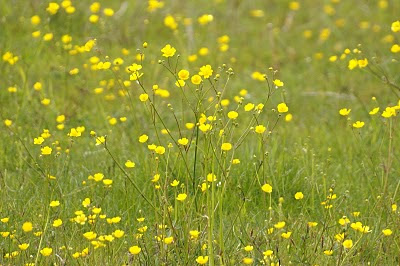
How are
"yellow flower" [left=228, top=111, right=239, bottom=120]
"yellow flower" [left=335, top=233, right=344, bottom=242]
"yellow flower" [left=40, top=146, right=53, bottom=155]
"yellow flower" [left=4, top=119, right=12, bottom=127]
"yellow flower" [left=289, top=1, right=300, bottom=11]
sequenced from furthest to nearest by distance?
"yellow flower" [left=289, top=1, right=300, bottom=11] < "yellow flower" [left=4, top=119, right=12, bottom=127] < "yellow flower" [left=40, top=146, right=53, bottom=155] < "yellow flower" [left=228, top=111, right=239, bottom=120] < "yellow flower" [left=335, top=233, right=344, bottom=242]

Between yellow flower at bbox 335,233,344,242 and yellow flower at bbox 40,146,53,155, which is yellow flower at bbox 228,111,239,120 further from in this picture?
yellow flower at bbox 40,146,53,155

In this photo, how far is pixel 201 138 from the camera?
4.42 m

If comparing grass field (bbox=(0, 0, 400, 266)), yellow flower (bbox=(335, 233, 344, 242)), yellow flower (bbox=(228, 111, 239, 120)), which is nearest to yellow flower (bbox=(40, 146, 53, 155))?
grass field (bbox=(0, 0, 400, 266))

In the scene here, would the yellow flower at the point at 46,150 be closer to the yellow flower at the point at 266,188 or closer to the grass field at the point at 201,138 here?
the grass field at the point at 201,138

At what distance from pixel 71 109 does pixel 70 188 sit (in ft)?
3.66

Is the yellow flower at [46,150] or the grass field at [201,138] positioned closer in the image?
the grass field at [201,138]

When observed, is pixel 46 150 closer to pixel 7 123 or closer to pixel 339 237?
pixel 7 123

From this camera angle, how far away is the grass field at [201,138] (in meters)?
3.10

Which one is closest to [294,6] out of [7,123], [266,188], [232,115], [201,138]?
[201,138]

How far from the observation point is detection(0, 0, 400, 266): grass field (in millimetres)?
3100

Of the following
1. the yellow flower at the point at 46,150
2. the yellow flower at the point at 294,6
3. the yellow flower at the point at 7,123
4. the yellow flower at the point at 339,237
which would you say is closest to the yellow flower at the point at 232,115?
the yellow flower at the point at 339,237

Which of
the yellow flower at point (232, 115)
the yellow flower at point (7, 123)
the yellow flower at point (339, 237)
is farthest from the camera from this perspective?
the yellow flower at point (7, 123)

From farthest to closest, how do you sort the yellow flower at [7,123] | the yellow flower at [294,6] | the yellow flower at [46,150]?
the yellow flower at [294,6] < the yellow flower at [7,123] < the yellow flower at [46,150]

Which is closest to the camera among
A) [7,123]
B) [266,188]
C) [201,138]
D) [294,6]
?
[266,188]
